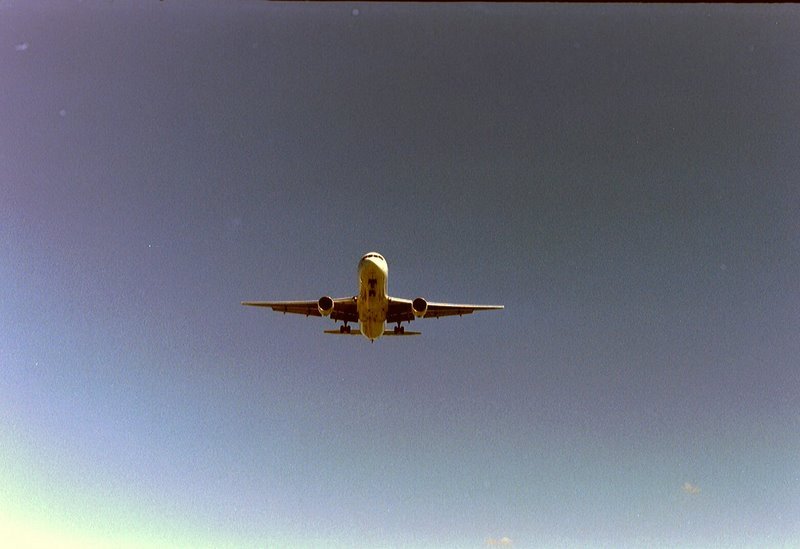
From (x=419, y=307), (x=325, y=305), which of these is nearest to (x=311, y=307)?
(x=325, y=305)

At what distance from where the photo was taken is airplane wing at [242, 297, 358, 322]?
→ 117 feet

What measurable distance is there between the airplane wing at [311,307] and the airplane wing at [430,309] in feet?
8.64

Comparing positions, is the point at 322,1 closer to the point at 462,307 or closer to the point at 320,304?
the point at 320,304

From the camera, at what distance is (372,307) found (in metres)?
32.4

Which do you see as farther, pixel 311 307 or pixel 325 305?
pixel 311 307

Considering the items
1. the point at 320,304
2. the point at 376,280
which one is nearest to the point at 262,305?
the point at 320,304

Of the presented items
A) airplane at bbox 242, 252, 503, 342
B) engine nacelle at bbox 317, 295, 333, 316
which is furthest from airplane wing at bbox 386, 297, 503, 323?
engine nacelle at bbox 317, 295, 333, 316

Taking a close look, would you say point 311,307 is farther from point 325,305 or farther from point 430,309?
point 430,309

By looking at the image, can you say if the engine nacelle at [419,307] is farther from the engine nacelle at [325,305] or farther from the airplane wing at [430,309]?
the engine nacelle at [325,305]

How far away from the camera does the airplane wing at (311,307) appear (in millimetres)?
35781

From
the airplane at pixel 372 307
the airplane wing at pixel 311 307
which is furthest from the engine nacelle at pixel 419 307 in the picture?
the airplane wing at pixel 311 307

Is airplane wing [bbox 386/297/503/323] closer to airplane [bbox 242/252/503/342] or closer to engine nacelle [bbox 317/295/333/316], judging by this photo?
airplane [bbox 242/252/503/342]

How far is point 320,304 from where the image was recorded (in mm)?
32281

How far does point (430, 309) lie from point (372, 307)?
6332 mm
